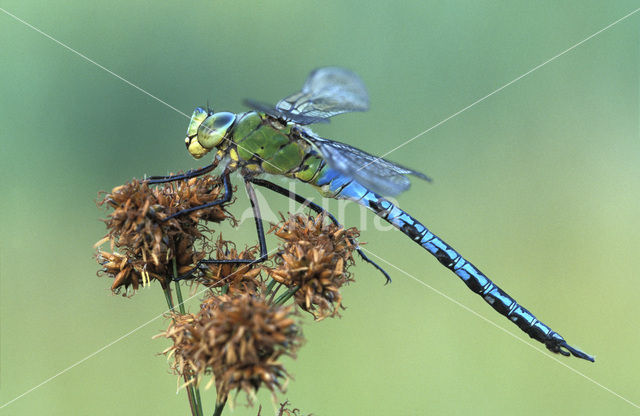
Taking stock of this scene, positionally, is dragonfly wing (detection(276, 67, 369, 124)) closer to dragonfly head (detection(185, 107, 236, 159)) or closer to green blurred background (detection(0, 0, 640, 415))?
dragonfly head (detection(185, 107, 236, 159))

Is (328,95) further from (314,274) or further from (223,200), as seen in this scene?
(314,274)

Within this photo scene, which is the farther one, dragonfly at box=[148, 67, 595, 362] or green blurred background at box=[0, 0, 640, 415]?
green blurred background at box=[0, 0, 640, 415]

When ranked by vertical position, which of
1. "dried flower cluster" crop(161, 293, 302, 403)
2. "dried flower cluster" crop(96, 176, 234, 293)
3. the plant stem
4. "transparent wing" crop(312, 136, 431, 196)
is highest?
"transparent wing" crop(312, 136, 431, 196)

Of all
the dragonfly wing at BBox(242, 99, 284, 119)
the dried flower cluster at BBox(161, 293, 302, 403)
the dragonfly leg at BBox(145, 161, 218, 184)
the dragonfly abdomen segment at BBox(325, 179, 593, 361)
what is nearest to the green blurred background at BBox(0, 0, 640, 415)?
the dragonfly abdomen segment at BBox(325, 179, 593, 361)

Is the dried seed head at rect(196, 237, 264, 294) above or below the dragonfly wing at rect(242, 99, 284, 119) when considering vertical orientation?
below

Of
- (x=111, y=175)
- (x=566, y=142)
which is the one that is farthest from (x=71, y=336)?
(x=566, y=142)

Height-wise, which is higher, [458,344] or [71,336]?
[71,336]

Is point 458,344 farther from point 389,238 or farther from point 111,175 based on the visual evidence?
point 111,175

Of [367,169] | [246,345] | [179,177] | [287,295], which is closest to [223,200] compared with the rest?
[179,177]
